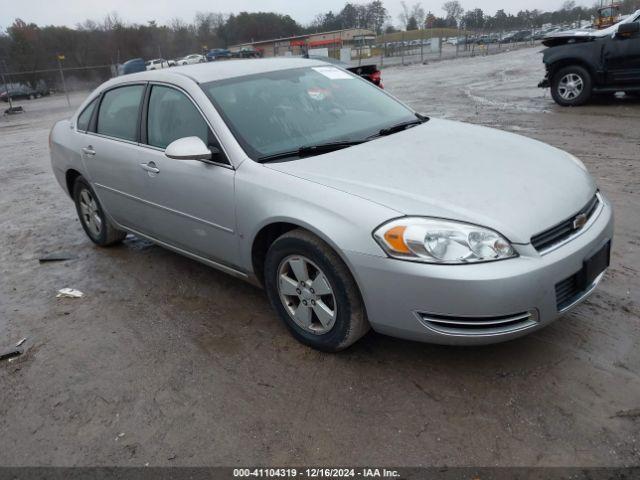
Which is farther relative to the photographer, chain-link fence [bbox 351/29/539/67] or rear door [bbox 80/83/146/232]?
chain-link fence [bbox 351/29/539/67]

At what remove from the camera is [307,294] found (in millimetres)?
3045

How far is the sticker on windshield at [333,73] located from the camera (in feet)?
13.8

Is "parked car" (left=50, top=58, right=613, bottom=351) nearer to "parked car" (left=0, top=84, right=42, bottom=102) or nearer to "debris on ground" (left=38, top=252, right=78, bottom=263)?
"debris on ground" (left=38, top=252, right=78, bottom=263)

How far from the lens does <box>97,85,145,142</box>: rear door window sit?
165 inches

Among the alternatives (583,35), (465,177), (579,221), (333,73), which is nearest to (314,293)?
(465,177)

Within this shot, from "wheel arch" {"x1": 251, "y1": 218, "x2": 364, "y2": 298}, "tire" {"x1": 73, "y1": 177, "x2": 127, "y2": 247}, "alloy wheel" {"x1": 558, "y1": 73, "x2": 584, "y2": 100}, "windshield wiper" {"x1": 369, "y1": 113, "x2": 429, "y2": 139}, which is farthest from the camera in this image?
"alloy wheel" {"x1": 558, "y1": 73, "x2": 584, "y2": 100}

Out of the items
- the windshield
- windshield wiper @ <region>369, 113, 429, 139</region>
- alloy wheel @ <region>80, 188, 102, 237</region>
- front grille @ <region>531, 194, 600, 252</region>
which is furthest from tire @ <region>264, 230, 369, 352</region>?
alloy wheel @ <region>80, 188, 102, 237</region>

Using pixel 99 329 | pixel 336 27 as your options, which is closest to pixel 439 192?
pixel 99 329

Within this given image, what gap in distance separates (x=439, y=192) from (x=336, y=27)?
101m

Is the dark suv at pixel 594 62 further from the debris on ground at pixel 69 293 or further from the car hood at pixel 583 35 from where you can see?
the debris on ground at pixel 69 293

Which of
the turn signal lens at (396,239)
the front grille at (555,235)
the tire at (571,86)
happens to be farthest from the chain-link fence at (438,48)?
the turn signal lens at (396,239)

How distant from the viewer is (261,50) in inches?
2048

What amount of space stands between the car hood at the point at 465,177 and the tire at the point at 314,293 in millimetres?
374

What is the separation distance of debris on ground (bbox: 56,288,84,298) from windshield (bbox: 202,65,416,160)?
1.99 metres
